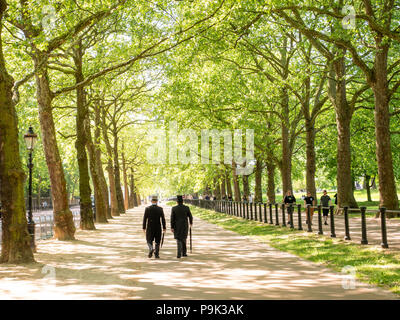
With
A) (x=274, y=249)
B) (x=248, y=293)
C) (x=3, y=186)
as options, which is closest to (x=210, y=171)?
(x=274, y=249)

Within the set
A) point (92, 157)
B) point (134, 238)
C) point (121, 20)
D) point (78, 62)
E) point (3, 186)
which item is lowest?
point (134, 238)

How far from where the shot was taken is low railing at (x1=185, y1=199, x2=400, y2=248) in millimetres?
12673

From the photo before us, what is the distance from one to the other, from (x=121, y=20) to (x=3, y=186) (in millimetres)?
11407

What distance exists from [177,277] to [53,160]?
10.2 metres

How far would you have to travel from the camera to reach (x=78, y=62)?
72.9 feet

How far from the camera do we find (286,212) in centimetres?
3241

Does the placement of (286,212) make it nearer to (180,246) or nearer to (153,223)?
(180,246)

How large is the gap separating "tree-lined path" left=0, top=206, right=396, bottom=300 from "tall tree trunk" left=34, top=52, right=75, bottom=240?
352 centimetres

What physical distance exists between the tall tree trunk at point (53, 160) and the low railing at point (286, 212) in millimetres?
8991

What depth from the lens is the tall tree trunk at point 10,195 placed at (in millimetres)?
11664

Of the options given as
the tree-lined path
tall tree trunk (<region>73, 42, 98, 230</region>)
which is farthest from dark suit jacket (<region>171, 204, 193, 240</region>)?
tall tree trunk (<region>73, 42, 98, 230</region>)

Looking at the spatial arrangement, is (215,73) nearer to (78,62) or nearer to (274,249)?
(78,62)
